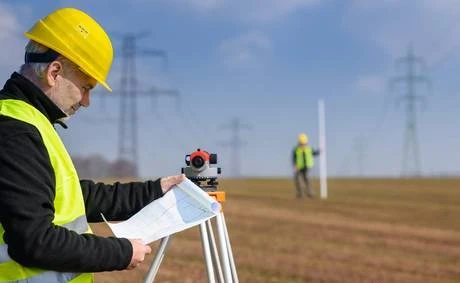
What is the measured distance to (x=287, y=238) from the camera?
1114 centimetres

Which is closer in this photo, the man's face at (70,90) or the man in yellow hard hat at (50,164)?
the man in yellow hard hat at (50,164)

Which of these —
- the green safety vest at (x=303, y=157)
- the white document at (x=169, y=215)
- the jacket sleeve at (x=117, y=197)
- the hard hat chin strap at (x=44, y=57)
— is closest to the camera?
the hard hat chin strap at (x=44, y=57)

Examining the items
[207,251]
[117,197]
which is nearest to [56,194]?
[117,197]

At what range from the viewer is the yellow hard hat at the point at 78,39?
262cm

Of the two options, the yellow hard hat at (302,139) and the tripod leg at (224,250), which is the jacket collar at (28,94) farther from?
the yellow hard hat at (302,139)

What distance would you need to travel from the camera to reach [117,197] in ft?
10.7

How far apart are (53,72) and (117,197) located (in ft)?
2.70

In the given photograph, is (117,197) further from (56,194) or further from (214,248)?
(56,194)

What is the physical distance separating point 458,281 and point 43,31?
6182 millimetres

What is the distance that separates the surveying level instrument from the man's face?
836mm

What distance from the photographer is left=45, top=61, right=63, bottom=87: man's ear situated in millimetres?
2580

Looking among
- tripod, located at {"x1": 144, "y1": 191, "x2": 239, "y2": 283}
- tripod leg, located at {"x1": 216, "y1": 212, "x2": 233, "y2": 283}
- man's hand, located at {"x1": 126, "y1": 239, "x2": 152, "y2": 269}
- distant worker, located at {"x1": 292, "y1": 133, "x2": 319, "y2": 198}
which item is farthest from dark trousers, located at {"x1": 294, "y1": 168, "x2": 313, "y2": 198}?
man's hand, located at {"x1": 126, "y1": 239, "x2": 152, "y2": 269}

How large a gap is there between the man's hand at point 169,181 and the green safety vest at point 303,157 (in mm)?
19261

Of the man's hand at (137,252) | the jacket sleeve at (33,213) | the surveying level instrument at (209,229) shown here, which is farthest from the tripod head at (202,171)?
the jacket sleeve at (33,213)
